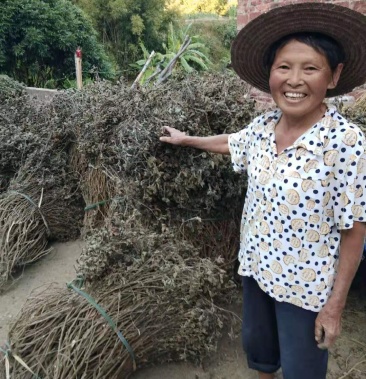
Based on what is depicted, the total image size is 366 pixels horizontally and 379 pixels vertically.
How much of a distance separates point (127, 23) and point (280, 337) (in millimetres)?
16265

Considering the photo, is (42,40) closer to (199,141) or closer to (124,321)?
(199,141)

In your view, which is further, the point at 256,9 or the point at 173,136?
the point at 256,9

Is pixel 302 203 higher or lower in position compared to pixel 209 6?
lower

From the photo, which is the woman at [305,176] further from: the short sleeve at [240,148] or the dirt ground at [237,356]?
the dirt ground at [237,356]

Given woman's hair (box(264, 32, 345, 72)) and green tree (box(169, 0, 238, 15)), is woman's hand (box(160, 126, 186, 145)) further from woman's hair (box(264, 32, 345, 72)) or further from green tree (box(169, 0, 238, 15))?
green tree (box(169, 0, 238, 15))

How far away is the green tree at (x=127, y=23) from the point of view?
15.4m

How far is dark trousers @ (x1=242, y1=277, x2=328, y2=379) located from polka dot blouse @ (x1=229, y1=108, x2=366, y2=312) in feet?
0.26

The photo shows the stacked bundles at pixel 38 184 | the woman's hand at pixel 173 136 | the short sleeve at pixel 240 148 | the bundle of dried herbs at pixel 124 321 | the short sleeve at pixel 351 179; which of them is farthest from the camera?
the stacked bundles at pixel 38 184

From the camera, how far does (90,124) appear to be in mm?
2959

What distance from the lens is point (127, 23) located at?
16.0 m

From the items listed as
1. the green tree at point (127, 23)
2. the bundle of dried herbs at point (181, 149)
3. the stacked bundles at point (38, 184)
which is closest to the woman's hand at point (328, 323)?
the bundle of dried herbs at point (181, 149)

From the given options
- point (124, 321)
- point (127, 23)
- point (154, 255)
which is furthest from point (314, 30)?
point (127, 23)

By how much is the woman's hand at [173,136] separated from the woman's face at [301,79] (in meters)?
0.75

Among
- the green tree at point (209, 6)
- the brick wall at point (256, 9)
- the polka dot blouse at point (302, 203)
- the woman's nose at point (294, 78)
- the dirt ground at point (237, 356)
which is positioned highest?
the green tree at point (209, 6)
